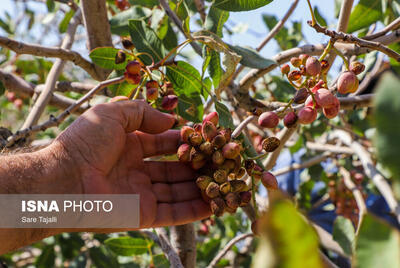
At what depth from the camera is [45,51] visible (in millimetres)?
1441

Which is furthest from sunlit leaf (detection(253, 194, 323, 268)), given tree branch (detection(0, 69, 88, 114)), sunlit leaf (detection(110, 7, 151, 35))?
tree branch (detection(0, 69, 88, 114))

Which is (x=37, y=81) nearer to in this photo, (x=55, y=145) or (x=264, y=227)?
(x=55, y=145)

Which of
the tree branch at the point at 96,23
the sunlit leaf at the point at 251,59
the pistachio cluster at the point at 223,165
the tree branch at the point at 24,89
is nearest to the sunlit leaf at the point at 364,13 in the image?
the sunlit leaf at the point at 251,59

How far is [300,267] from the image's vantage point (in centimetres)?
29

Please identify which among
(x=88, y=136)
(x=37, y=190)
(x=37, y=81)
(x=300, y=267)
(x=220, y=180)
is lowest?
(x=300, y=267)

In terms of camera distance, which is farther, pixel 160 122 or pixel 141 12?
pixel 141 12

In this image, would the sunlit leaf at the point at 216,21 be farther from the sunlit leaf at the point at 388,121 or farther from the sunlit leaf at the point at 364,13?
the sunlit leaf at the point at 388,121

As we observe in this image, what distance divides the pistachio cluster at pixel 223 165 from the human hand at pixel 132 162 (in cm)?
21

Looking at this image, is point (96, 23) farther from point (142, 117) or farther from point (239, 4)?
point (239, 4)

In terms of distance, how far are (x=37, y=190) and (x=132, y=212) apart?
28 centimetres

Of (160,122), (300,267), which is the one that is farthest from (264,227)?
(160,122)

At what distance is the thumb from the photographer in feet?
3.73

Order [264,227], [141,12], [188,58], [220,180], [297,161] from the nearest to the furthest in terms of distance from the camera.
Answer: [264,227] → [220,180] → [141,12] → [188,58] → [297,161]

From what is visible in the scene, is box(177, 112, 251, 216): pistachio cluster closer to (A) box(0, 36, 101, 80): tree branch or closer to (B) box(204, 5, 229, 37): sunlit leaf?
(B) box(204, 5, 229, 37): sunlit leaf
